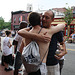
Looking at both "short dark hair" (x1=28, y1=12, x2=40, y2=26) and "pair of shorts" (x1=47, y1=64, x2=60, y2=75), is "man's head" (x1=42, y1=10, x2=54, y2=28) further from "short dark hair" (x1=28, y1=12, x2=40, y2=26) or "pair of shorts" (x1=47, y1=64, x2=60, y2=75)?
"pair of shorts" (x1=47, y1=64, x2=60, y2=75)

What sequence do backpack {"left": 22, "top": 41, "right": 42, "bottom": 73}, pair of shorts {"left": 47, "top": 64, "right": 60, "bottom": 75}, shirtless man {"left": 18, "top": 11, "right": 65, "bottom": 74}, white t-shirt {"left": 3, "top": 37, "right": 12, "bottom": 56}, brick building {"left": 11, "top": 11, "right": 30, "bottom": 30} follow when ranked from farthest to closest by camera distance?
brick building {"left": 11, "top": 11, "right": 30, "bottom": 30} → white t-shirt {"left": 3, "top": 37, "right": 12, "bottom": 56} → pair of shorts {"left": 47, "top": 64, "right": 60, "bottom": 75} → shirtless man {"left": 18, "top": 11, "right": 65, "bottom": 74} → backpack {"left": 22, "top": 41, "right": 42, "bottom": 73}

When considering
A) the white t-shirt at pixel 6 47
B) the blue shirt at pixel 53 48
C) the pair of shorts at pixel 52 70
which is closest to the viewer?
the blue shirt at pixel 53 48

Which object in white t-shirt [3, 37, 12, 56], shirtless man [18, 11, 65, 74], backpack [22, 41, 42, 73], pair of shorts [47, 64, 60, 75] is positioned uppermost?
shirtless man [18, 11, 65, 74]

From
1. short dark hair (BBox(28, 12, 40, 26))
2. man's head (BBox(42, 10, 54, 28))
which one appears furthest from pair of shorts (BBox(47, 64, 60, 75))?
short dark hair (BBox(28, 12, 40, 26))

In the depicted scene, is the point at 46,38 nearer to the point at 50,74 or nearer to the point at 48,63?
the point at 48,63

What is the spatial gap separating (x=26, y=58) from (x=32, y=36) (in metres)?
0.33

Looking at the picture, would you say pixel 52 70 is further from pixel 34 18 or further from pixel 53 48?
pixel 34 18

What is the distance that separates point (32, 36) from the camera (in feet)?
6.21

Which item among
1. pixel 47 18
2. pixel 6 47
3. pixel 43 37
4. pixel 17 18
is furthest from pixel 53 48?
pixel 17 18

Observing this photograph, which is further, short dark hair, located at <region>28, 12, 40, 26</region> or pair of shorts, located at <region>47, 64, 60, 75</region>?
pair of shorts, located at <region>47, 64, 60, 75</region>

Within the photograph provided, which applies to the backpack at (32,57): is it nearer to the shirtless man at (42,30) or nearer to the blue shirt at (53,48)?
the shirtless man at (42,30)

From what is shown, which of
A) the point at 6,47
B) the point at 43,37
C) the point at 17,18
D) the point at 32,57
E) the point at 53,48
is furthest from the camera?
the point at 17,18

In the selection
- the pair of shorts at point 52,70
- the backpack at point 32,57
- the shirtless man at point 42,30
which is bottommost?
the pair of shorts at point 52,70

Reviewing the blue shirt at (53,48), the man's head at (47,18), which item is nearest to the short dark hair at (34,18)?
the man's head at (47,18)
